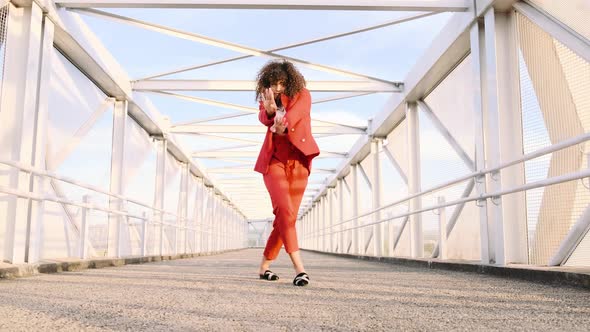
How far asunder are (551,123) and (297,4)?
2.92 metres

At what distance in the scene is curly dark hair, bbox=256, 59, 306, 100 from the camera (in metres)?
3.86

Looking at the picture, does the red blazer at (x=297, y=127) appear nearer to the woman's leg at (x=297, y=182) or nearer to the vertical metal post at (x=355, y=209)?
the woman's leg at (x=297, y=182)

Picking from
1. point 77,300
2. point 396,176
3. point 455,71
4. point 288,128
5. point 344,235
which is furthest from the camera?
point 344,235

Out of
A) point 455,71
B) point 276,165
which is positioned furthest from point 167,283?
point 455,71

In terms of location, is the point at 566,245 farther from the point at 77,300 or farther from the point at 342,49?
the point at 342,49

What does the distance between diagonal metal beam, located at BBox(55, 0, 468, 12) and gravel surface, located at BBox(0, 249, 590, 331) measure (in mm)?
3664

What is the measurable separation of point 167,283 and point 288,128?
1.25m

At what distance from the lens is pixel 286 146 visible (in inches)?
155

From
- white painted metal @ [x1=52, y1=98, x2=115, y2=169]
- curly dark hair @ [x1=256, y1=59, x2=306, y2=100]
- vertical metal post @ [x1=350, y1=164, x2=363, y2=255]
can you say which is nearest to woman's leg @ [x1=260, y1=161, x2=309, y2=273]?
curly dark hair @ [x1=256, y1=59, x2=306, y2=100]

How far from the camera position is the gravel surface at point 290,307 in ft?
6.55

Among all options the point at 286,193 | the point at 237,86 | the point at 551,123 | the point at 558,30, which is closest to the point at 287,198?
the point at 286,193

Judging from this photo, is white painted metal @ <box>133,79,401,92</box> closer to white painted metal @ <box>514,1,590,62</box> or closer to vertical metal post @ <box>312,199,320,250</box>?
white painted metal @ <box>514,1,590,62</box>

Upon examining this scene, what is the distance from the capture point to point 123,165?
950 cm

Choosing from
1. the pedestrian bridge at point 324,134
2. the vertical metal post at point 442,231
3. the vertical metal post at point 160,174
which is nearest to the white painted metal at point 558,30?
the pedestrian bridge at point 324,134
